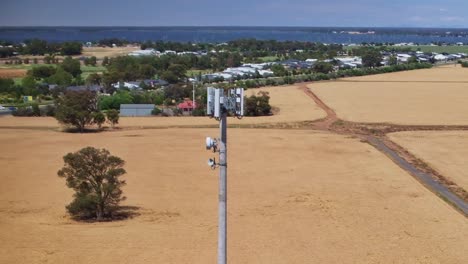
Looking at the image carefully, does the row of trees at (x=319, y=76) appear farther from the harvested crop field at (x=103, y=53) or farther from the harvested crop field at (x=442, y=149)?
the harvested crop field at (x=103, y=53)

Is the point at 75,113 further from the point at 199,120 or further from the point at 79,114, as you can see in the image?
the point at 199,120

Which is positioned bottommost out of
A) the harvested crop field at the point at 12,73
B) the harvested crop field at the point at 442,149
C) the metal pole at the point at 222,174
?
the harvested crop field at the point at 12,73

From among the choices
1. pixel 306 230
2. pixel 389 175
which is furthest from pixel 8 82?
pixel 306 230

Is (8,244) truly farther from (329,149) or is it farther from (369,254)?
(329,149)

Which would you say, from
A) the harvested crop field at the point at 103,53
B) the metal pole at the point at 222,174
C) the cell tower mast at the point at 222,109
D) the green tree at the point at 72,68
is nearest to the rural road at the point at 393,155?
the metal pole at the point at 222,174

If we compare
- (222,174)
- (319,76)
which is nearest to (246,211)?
(222,174)

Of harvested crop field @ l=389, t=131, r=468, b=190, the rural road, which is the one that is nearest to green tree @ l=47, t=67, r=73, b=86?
the rural road

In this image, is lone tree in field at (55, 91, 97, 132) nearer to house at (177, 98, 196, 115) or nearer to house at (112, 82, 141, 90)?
house at (177, 98, 196, 115)
